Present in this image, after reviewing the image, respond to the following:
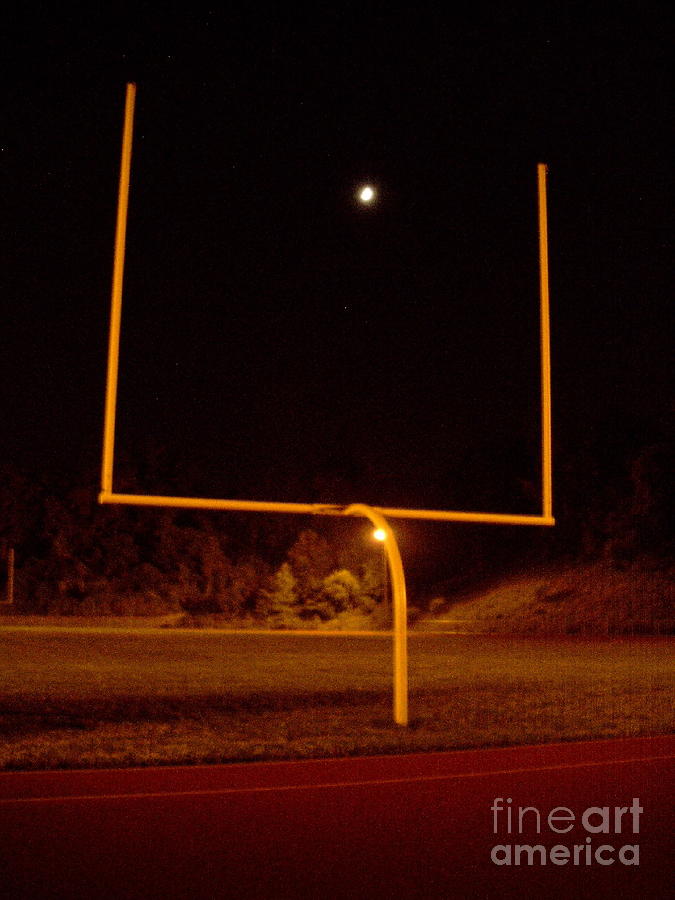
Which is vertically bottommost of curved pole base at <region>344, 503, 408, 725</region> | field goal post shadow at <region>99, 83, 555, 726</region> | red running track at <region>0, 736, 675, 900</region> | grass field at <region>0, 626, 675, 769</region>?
red running track at <region>0, 736, 675, 900</region>

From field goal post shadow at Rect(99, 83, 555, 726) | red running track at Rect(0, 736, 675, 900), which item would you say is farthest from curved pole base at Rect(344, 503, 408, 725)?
red running track at Rect(0, 736, 675, 900)

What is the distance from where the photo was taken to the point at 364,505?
10016 mm

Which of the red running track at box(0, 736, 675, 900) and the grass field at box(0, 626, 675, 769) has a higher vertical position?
the grass field at box(0, 626, 675, 769)

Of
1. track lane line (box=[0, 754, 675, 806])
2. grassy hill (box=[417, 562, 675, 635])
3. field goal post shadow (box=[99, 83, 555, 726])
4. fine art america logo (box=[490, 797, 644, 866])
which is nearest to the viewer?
fine art america logo (box=[490, 797, 644, 866])

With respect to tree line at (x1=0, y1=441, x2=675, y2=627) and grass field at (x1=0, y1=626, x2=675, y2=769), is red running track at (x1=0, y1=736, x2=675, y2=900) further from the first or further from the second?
tree line at (x1=0, y1=441, x2=675, y2=627)

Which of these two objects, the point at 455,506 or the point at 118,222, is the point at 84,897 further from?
the point at 455,506

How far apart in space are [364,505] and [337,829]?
4259mm

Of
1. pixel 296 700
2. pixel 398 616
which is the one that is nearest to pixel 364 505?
pixel 398 616

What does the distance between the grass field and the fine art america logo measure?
245 centimetres

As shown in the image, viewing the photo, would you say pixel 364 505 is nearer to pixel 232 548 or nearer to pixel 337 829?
pixel 337 829

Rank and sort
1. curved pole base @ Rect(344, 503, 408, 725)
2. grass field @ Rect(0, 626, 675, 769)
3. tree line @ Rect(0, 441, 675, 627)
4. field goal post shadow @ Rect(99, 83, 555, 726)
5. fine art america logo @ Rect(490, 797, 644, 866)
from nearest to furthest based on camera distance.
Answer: fine art america logo @ Rect(490, 797, 644, 866)
grass field @ Rect(0, 626, 675, 769)
field goal post shadow @ Rect(99, 83, 555, 726)
curved pole base @ Rect(344, 503, 408, 725)
tree line @ Rect(0, 441, 675, 627)

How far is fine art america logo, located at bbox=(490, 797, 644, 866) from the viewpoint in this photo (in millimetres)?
5520

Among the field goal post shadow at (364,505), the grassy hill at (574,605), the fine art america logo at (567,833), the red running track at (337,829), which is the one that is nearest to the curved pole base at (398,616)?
the field goal post shadow at (364,505)

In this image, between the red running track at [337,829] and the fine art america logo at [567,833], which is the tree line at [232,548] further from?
the fine art america logo at [567,833]
